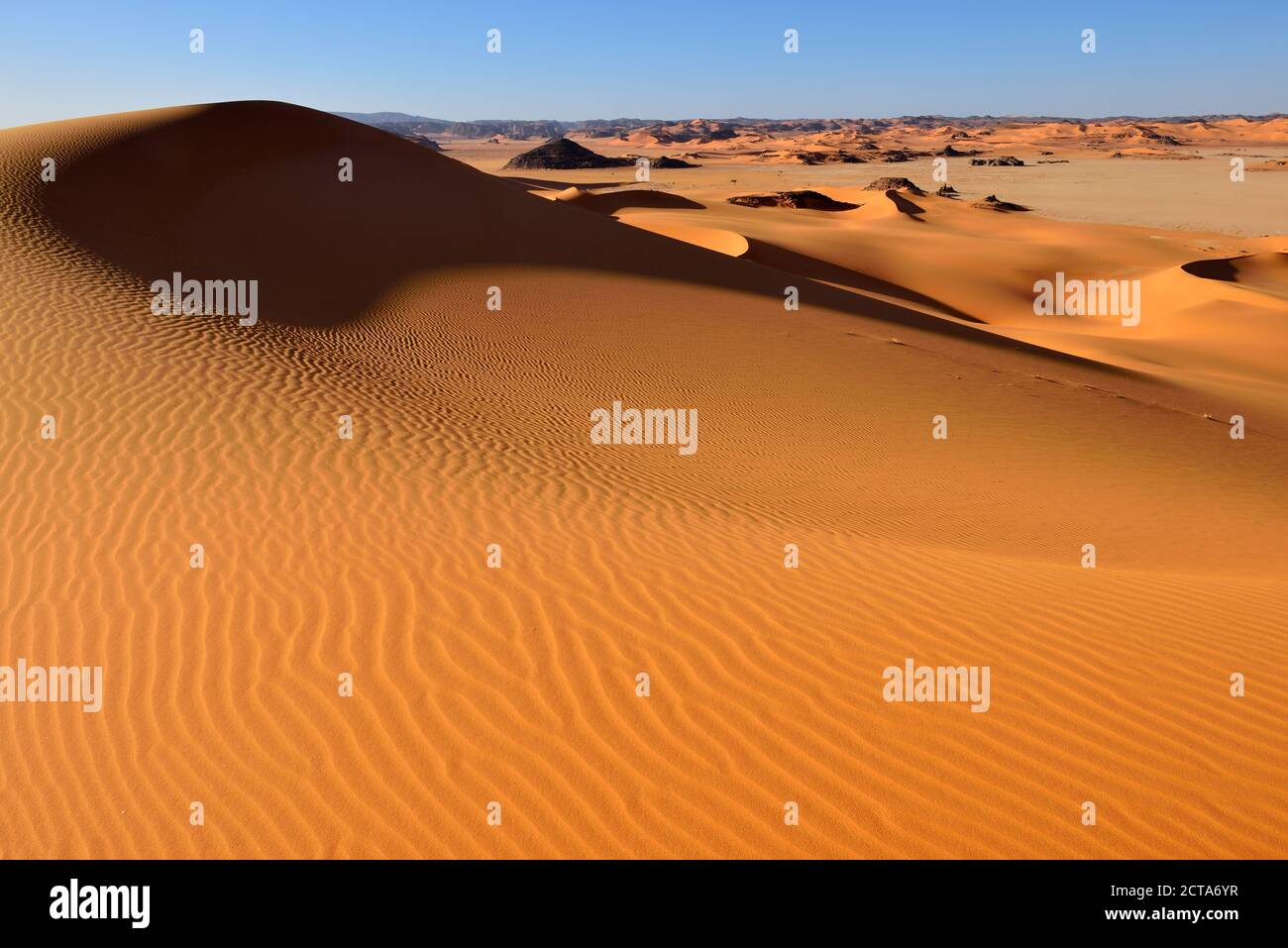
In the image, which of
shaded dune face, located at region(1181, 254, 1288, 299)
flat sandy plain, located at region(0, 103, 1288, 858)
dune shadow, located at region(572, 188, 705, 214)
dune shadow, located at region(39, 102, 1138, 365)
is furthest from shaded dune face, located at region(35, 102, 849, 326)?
shaded dune face, located at region(1181, 254, 1288, 299)

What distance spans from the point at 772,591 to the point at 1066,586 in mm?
2030

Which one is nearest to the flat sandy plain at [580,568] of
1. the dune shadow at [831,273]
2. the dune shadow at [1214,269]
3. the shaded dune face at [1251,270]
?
the dune shadow at [831,273]

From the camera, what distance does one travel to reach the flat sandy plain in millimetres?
3898

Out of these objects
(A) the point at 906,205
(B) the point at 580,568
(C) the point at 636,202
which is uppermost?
(A) the point at 906,205

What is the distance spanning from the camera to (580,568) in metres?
6.12

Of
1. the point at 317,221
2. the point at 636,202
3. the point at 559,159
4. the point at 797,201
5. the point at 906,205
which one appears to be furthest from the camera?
the point at 559,159

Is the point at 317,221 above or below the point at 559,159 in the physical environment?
below

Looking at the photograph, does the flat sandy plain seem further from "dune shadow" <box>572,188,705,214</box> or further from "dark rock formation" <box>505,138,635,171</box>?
"dark rock formation" <box>505,138,635,171</box>

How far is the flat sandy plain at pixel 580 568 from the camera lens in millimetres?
3898

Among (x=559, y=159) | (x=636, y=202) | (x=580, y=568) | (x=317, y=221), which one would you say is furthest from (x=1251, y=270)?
(x=559, y=159)

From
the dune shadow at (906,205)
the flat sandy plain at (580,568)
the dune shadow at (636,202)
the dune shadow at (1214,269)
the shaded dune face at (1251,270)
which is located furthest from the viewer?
the dune shadow at (906,205)

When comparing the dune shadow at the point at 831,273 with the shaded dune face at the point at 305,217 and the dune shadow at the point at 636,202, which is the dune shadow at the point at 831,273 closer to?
the shaded dune face at the point at 305,217

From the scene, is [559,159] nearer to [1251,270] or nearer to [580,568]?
[1251,270]

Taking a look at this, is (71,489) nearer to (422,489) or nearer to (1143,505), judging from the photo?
(422,489)
